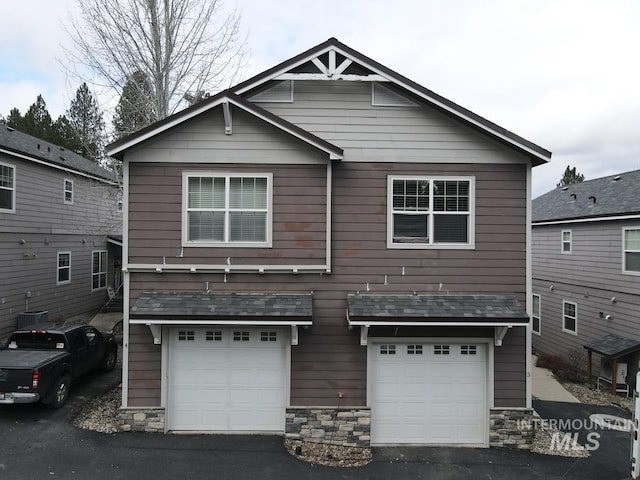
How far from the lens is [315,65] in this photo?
8.47 m

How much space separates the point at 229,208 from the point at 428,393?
5749 mm

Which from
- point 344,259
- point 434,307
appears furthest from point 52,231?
point 434,307

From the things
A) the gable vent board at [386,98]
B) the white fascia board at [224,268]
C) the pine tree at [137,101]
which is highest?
the pine tree at [137,101]

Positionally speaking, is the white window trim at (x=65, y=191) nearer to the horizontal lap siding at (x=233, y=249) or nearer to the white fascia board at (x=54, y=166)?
the white fascia board at (x=54, y=166)

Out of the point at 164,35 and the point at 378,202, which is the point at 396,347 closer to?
the point at 378,202

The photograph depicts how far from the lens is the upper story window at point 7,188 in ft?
44.2

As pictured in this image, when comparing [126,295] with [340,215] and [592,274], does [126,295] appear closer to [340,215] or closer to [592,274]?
[340,215]

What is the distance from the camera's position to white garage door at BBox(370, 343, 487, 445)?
8.20 metres

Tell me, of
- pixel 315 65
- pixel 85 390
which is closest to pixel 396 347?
pixel 315 65

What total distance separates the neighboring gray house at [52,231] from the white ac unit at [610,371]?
18698 millimetres

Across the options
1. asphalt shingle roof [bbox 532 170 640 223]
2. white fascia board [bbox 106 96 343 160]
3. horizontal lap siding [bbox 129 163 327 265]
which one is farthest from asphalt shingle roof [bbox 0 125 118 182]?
asphalt shingle roof [bbox 532 170 640 223]

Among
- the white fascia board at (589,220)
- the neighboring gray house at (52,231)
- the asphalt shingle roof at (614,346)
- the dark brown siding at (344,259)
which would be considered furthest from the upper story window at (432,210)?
the neighboring gray house at (52,231)

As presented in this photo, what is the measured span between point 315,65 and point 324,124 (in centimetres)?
128

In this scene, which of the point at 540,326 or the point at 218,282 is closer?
the point at 218,282
